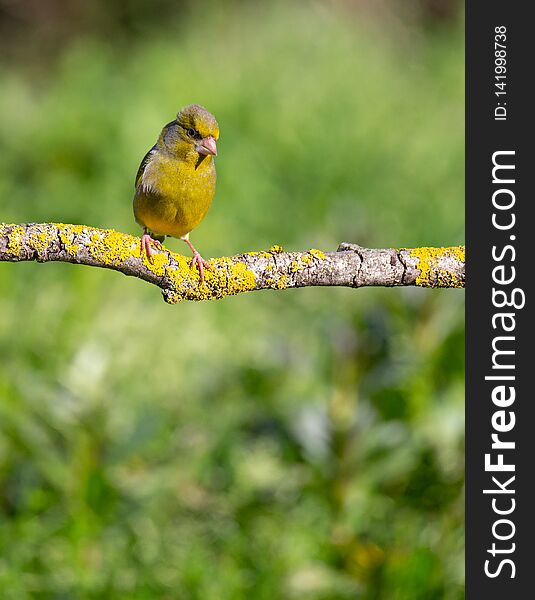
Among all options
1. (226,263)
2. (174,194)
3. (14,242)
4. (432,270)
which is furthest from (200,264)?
(432,270)

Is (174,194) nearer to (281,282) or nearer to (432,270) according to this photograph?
(281,282)

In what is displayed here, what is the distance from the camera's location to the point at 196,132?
1222 mm

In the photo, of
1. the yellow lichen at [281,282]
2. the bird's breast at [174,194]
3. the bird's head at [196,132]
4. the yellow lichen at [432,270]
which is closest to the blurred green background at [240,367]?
the yellow lichen at [432,270]

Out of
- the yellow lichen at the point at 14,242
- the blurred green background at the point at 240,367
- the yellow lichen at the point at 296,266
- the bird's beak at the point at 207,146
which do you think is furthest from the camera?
the blurred green background at the point at 240,367

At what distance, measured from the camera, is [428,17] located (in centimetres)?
980

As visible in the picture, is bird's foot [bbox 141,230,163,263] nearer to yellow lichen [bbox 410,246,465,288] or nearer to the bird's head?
the bird's head

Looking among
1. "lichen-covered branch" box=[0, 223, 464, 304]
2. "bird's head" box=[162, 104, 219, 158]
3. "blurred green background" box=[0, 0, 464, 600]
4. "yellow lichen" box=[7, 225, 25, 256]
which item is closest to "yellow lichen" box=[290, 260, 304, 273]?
"lichen-covered branch" box=[0, 223, 464, 304]

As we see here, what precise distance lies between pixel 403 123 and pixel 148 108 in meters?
1.94

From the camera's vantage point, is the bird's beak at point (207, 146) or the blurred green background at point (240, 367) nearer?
the bird's beak at point (207, 146)

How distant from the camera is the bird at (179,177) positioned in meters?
1.22

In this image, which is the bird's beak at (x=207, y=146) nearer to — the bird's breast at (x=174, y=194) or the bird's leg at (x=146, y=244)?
the bird's breast at (x=174, y=194)

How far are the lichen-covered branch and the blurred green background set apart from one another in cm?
149

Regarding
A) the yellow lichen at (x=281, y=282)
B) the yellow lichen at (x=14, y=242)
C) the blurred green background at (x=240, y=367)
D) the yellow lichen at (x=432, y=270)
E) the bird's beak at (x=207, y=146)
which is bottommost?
the yellow lichen at (x=14, y=242)

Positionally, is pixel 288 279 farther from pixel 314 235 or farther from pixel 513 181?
pixel 314 235
